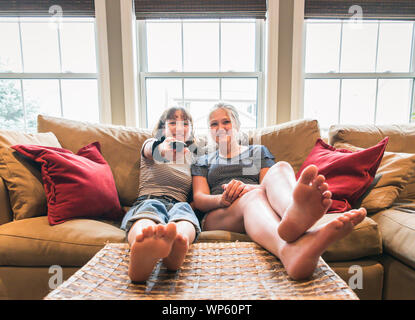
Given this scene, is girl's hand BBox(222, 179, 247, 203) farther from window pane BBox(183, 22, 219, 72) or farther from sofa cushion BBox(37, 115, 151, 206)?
window pane BBox(183, 22, 219, 72)

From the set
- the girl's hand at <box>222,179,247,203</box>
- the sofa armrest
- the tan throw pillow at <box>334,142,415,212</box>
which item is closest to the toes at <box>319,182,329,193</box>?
the girl's hand at <box>222,179,247,203</box>

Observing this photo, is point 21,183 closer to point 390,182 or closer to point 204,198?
point 204,198

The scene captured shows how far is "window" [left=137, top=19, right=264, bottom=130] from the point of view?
2.32 m

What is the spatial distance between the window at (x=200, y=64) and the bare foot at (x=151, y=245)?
1801 mm

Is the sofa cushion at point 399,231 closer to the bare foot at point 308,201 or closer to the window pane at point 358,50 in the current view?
the bare foot at point 308,201

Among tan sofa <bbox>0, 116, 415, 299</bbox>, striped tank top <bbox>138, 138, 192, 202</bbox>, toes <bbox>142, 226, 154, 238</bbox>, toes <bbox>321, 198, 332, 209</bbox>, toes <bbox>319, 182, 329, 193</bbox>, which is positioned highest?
toes <bbox>319, 182, 329, 193</bbox>

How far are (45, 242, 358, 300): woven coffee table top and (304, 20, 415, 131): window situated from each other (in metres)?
1.93

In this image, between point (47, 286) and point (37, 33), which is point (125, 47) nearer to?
point (37, 33)

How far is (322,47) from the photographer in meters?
2.37

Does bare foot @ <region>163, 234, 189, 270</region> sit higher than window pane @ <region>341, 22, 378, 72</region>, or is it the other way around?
window pane @ <region>341, 22, 378, 72</region>

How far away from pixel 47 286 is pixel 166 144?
0.85m

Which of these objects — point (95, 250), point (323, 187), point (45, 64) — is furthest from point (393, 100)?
point (45, 64)

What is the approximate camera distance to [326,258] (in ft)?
3.47

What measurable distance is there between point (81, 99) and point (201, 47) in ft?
4.18
